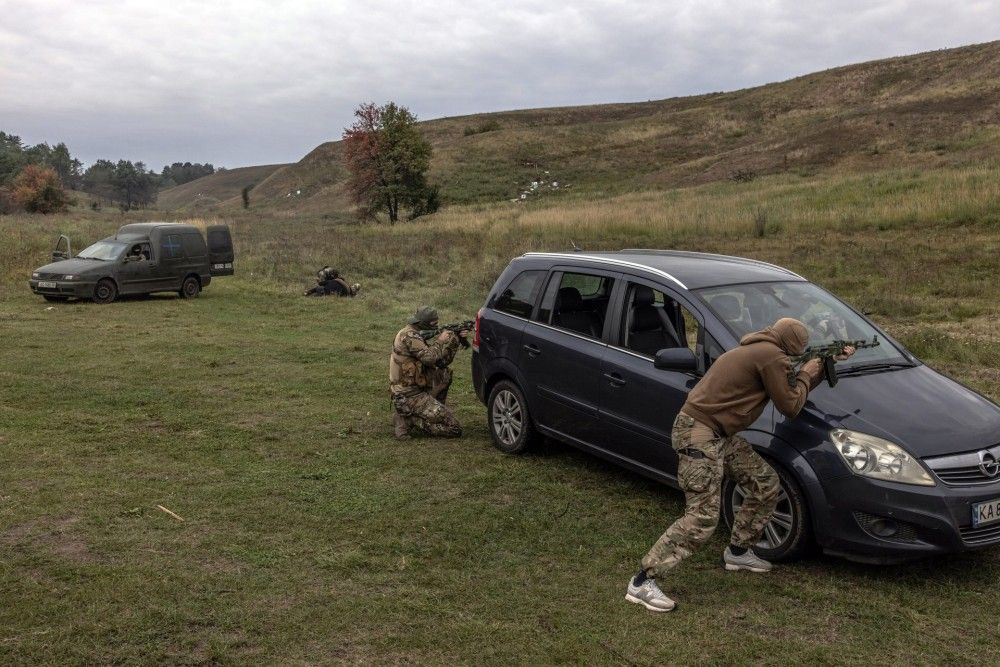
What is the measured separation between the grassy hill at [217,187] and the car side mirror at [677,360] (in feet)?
432

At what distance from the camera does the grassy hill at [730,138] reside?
44656mm

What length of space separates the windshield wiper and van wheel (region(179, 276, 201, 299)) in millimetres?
17928

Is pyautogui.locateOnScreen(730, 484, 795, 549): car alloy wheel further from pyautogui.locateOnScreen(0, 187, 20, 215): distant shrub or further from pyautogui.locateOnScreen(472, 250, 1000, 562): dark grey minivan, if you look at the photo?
pyautogui.locateOnScreen(0, 187, 20, 215): distant shrub

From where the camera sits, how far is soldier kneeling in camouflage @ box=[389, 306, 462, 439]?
26.7 feet

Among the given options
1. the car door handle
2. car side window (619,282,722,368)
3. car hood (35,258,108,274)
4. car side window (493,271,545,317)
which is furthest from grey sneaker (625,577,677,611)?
car hood (35,258,108,274)

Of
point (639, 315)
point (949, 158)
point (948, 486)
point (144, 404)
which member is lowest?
point (144, 404)

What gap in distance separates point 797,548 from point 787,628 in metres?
0.79

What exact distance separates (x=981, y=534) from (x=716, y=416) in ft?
5.33

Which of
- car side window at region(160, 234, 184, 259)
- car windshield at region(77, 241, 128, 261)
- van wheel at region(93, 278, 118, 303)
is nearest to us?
van wheel at region(93, 278, 118, 303)

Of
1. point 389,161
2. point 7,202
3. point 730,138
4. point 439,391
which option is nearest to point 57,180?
point 7,202

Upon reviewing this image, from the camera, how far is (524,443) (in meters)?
7.42

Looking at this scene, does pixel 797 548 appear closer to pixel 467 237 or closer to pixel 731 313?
pixel 731 313

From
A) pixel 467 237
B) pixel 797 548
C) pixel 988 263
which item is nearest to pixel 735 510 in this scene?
pixel 797 548

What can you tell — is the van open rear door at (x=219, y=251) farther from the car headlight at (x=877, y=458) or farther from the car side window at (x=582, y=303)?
the car headlight at (x=877, y=458)
